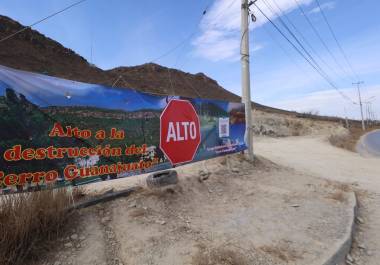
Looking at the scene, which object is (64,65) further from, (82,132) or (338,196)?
(338,196)

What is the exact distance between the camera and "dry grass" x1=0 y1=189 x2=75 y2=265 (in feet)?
11.4

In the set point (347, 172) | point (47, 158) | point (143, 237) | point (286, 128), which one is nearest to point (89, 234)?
point (143, 237)

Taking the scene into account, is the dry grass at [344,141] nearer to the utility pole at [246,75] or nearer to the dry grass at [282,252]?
the utility pole at [246,75]

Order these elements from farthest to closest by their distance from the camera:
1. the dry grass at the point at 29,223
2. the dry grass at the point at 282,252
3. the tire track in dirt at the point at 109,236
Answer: the dry grass at the point at 282,252 → the tire track in dirt at the point at 109,236 → the dry grass at the point at 29,223

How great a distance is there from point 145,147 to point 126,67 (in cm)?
3145

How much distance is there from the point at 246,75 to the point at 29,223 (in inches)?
317

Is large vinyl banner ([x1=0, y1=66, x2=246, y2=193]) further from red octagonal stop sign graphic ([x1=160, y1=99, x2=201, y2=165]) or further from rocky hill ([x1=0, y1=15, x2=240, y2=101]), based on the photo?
rocky hill ([x1=0, y1=15, x2=240, y2=101])

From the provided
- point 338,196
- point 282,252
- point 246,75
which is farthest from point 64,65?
point 282,252

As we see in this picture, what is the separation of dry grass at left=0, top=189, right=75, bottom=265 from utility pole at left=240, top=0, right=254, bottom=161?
22.2 feet

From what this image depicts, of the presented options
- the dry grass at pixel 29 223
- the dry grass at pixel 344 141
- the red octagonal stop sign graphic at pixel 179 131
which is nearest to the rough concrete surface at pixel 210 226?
the dry grass at pixel 29 223

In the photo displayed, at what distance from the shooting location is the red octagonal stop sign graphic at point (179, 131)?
21.9 ft

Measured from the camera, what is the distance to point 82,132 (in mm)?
5102

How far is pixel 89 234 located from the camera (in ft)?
13.9

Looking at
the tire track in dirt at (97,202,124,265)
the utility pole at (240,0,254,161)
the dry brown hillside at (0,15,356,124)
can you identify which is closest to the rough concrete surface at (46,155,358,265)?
the tire track in dirt at (97,202,124,265)
